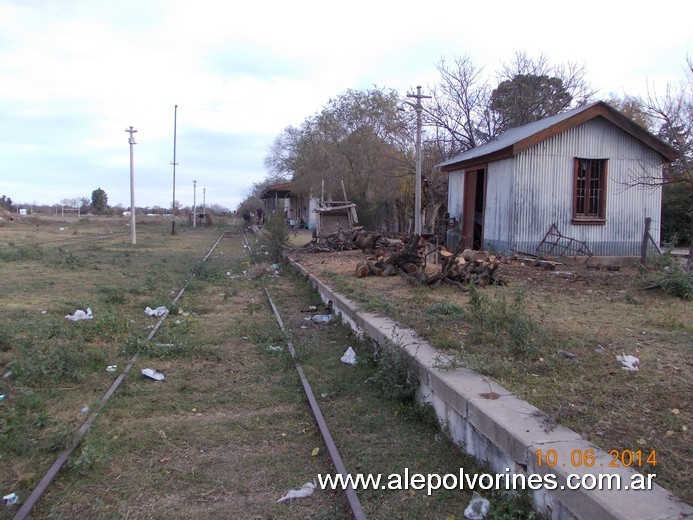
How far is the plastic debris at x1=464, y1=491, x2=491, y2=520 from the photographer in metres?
3.19

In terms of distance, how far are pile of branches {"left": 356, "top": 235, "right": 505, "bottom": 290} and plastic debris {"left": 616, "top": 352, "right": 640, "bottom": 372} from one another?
3.44 metres

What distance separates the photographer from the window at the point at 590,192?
48.7ft

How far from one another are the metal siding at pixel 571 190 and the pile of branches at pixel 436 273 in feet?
9.49

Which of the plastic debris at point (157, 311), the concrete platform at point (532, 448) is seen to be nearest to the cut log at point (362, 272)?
the plastic debris at point (157, 311)

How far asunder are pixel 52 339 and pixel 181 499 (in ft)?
15.5

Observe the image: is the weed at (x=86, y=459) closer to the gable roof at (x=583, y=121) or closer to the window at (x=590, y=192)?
the gable roof at (x=583, y=121)

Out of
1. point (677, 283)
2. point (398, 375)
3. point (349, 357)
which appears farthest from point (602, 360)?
point (677, 283)

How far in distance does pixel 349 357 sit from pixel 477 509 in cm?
363

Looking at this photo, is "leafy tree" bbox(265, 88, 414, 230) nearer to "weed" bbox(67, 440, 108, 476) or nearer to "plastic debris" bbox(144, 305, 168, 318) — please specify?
"plastic debris" bbox(144, 305, 168, 318)

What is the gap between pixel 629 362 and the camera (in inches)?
190

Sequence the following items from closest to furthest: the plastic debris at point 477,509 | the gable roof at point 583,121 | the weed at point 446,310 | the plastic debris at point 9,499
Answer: the plastic debris at point 477,509 < the plastic debris at point 9,499 < the weed at point 446,310 < the gable roof at point 583,121

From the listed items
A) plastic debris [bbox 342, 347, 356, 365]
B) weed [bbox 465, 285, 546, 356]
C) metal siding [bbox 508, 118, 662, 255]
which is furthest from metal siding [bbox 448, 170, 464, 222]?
plastic debris [bbox 342, 347, 356, 365]
